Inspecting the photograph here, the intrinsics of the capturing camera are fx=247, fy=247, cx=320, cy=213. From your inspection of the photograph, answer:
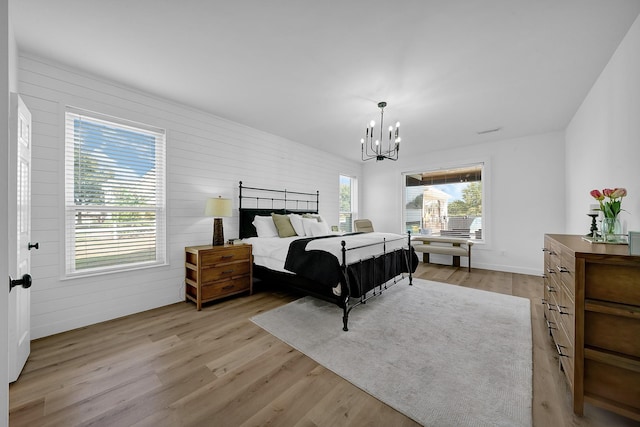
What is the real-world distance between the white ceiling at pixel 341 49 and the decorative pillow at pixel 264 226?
1.75 m

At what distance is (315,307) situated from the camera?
3279 mm

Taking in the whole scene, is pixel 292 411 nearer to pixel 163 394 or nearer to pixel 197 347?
pixel 163 394

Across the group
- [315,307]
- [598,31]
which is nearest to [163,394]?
[315,307]

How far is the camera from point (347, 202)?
7043mm

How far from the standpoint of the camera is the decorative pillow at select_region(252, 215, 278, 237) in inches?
164

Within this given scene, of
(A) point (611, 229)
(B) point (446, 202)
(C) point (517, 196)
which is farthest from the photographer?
(B) point (446, 202)

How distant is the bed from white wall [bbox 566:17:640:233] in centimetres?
235

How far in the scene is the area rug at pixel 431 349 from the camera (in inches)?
64.5

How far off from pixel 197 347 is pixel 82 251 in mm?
1826

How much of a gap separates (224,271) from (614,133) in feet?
15.3

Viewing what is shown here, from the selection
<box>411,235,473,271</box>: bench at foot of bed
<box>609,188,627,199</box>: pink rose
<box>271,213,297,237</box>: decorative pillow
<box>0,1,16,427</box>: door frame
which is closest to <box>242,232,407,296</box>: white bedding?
<box>271,213,297,237</box>: decorative pillow

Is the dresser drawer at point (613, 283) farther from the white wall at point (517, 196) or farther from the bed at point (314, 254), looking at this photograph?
the white wall at point (517, 196)

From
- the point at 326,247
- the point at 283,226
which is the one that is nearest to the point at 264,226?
the point at 283,226

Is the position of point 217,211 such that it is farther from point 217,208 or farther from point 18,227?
point 18,227
